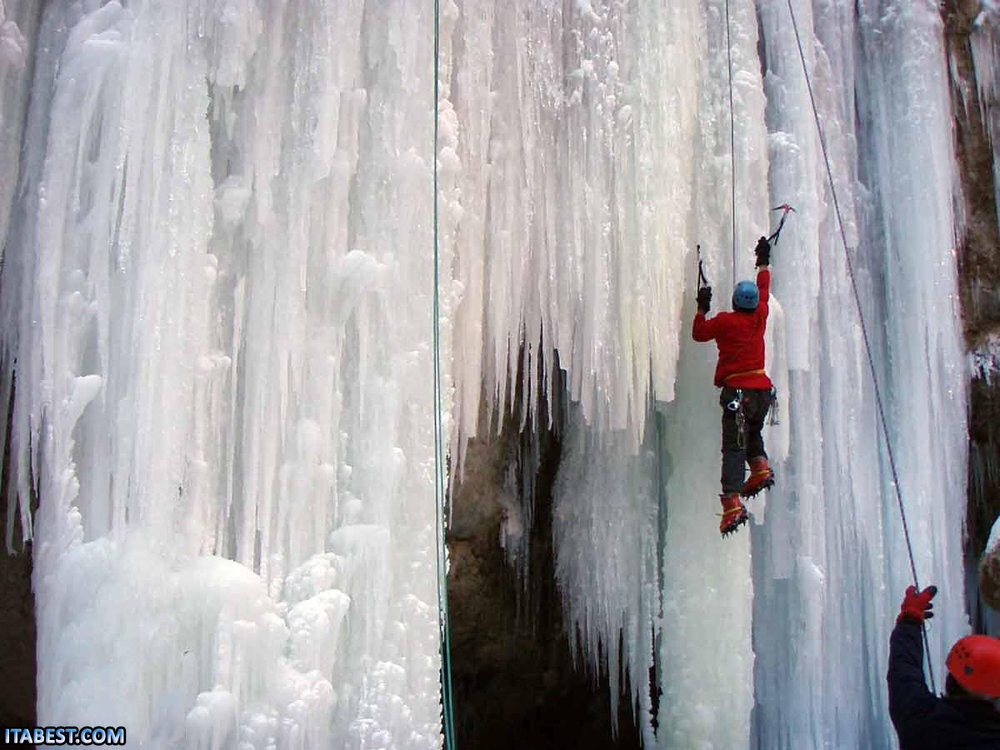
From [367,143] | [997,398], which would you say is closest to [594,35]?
[367,143]

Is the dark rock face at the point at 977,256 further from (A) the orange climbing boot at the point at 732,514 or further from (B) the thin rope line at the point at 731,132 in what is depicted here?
(A) the orange climbing boot at the point at 732,514

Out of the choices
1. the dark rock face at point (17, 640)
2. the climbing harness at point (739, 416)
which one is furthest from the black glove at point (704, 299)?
the dark rock face at point (17, 640)

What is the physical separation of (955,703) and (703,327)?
67.3 inches

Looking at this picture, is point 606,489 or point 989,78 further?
point 989,78

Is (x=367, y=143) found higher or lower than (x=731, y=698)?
higher

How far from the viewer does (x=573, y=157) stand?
13.4 feet

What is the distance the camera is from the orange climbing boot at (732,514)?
3.82 meters

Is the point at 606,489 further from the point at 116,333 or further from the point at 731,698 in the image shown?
the point at 116,333


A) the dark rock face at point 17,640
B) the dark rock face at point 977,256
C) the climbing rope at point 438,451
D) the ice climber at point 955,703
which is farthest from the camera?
the dark rock face at point 977,256

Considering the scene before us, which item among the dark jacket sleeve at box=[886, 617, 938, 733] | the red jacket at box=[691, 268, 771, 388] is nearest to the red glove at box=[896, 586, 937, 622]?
the dark jacket sleeve at box=[886, 617, 938, 733]

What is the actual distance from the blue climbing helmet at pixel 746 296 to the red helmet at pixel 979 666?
1.52 meters

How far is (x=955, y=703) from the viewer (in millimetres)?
2686

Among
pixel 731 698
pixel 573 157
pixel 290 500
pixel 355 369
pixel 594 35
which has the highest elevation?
pixel 594 35

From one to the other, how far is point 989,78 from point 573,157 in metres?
3.00
